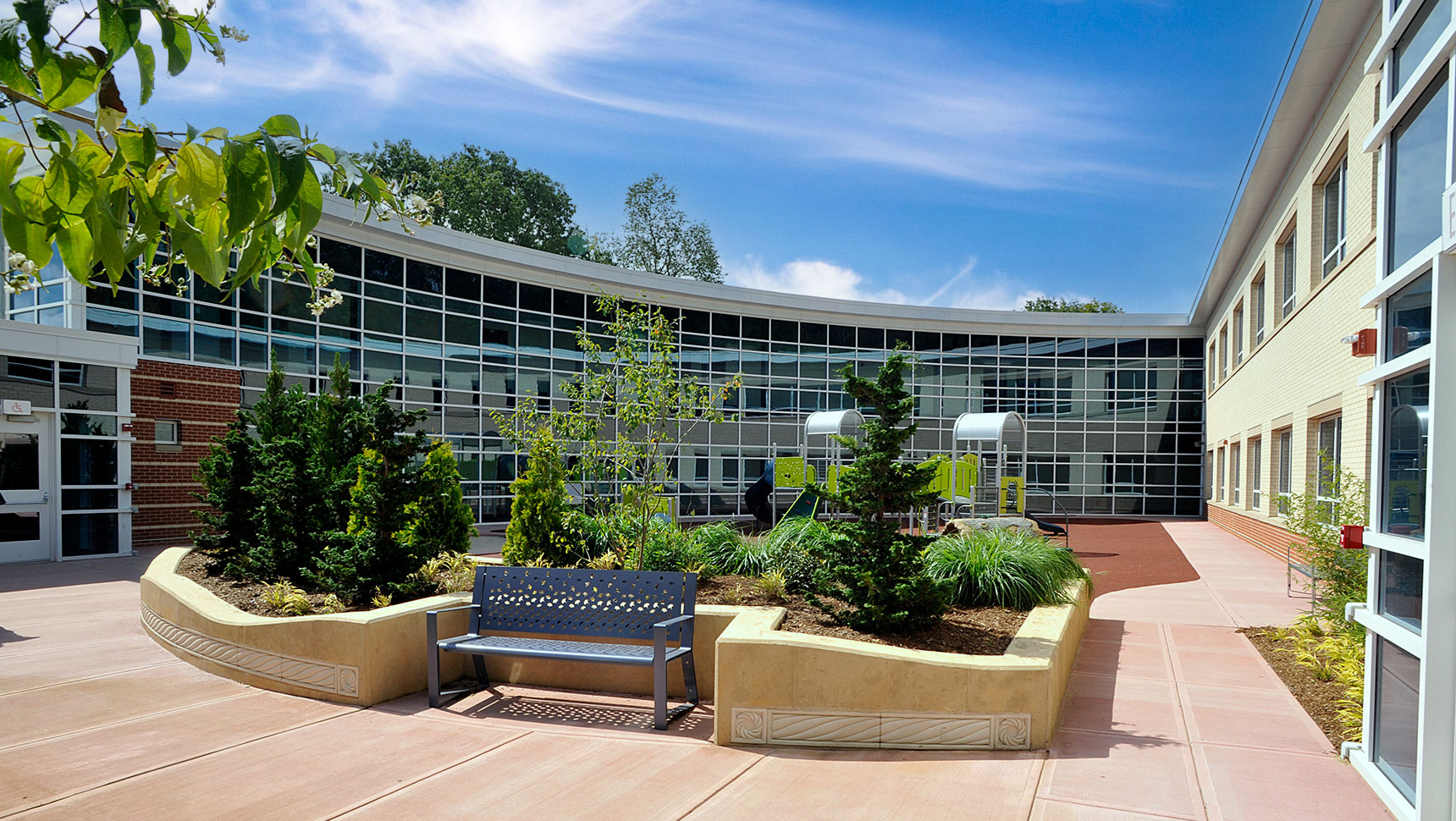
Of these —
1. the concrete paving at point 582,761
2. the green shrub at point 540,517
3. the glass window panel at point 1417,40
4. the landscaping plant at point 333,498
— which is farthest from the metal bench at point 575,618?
the glass window panel at point 1417,40

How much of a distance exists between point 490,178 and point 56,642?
42.4 m

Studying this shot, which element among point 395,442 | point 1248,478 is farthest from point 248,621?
point 1248,478

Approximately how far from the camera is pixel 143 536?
54.7 feet

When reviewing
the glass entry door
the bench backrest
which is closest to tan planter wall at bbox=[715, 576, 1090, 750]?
the bench backrest

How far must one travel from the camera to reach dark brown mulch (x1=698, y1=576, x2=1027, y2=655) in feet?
22.0

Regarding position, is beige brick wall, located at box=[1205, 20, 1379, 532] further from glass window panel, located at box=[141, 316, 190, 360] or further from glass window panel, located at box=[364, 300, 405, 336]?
glass window panel, located at box=[364, 300, 405, 336]

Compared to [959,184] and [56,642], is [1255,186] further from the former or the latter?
[959,184]

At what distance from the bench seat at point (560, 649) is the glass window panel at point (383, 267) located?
52.2ft

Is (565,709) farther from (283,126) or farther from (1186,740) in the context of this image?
(283,126)

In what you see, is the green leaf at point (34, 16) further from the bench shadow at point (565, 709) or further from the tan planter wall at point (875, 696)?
the bench shadow at point (565, 709)

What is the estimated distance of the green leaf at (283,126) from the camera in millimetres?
1700

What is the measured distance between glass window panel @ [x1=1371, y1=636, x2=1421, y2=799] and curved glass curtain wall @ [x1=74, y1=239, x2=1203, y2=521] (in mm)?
16253

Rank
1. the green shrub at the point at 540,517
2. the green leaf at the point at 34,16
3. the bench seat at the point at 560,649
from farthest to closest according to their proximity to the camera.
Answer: the green shrub at the point at 540,517
the bench seat at the point at 560,649
the green leaf at the point at 34,16

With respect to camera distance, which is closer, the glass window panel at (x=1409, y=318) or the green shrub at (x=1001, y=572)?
the glass window panel at (x=1409, y=318)
